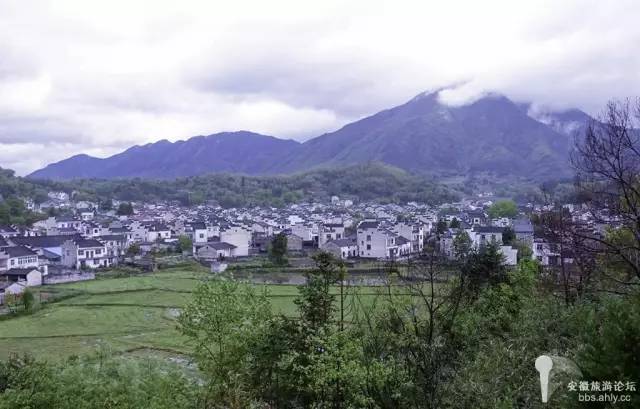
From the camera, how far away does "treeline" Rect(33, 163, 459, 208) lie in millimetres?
116938

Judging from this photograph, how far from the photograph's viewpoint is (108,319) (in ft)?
96.9

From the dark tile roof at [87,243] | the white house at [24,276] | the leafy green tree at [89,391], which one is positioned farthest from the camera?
the dark tile roof at [87,243]

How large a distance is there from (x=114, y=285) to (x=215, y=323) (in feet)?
104

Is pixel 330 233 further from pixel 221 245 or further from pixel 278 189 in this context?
pixel 278 189

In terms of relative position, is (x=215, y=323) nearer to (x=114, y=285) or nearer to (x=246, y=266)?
(x=114, y=285)

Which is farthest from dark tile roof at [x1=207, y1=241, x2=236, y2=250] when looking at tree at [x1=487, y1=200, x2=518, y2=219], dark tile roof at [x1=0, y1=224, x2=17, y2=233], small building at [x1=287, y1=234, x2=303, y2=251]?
tree at [x1=487, y1=200, x2=518, y2=219]

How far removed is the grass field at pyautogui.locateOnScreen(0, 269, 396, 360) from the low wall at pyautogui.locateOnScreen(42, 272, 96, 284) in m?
1.56

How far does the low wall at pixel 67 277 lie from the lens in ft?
135

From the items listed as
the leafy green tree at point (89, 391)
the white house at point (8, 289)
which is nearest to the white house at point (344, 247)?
the white house at point (8, 289)

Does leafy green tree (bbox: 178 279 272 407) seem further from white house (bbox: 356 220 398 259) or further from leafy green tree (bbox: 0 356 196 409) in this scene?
white house (bbox: 356 220 398 259)

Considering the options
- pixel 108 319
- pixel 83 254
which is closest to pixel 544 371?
pixel 108 319

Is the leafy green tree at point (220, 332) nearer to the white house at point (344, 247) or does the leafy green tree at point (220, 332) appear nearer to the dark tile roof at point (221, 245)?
the white house at point (344, 247)

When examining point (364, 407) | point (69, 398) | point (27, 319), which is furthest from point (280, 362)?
point (27, 319)

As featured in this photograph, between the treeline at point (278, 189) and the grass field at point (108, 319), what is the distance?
74.8 metres
